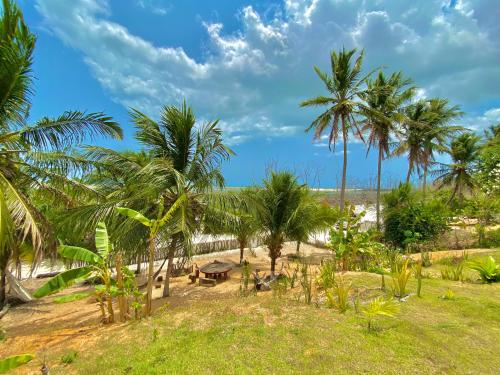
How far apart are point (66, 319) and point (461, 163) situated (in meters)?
26.1

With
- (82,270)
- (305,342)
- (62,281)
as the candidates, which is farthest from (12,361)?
(305,342)

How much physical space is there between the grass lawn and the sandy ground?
0.78m

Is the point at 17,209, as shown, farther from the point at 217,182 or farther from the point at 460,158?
the point at 460,158

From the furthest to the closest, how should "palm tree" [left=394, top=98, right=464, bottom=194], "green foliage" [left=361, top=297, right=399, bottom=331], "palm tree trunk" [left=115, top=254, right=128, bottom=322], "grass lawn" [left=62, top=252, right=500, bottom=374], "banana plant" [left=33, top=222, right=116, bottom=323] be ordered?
"palm tree" [left=394, top=98, right=464, bottom=194]
"palm tree trunk" [left=115, top=254, right=128, bottom=322]
"banana plant" [left=33, top=222, right=116, bottom=323]
"green foliage" [left=361, top=297, right=399, bottom=331]
"grass lawn" [left=62, top=252, right=500, bottom=374]

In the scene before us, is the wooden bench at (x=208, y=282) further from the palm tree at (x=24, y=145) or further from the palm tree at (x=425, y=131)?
the palm tree at (x=425, y=131)

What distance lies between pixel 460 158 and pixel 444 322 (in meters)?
23.2

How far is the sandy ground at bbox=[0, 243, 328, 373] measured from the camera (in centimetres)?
482

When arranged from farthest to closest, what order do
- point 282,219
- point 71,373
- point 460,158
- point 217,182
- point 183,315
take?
point 460,158
point 282,219
point 217,182
point 183,315
point 71,373

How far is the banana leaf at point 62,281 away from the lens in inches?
173

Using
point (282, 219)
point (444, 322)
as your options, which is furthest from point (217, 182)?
point (444, 322)

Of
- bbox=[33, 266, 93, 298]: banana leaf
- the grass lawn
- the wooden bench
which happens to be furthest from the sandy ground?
bbox=[33, 266, 93, 298]: banana leaf

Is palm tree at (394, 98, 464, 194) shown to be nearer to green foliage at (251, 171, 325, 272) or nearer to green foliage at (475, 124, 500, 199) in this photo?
green foliage at (475, 124, 500, 199)

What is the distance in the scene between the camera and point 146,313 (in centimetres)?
550

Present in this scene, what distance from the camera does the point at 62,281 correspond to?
15.1 feet
